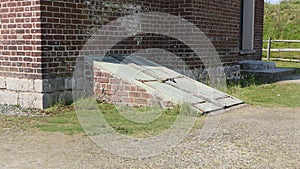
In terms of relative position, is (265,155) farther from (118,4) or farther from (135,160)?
(118,4)

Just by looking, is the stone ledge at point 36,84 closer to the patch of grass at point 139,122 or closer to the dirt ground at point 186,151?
the patch of grass at point 139,122

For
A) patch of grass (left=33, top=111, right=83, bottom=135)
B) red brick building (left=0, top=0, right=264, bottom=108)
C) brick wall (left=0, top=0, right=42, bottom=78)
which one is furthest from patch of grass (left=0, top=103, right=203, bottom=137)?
brick wall (left=0, top=0, right=42, bottom=78)

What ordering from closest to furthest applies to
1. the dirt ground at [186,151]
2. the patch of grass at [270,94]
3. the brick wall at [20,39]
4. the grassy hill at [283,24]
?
the dirt ground at [186,151] → the brick wall at [20,39] → the patch of grass at [270,94] → the grassy hill at [283,24]

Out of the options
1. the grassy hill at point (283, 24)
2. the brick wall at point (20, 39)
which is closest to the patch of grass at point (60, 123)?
the brick wall at point (20, 39)

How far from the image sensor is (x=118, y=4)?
27.0 ft

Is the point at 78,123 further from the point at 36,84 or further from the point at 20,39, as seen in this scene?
the point at 20,39

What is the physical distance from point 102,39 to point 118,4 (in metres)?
0.89

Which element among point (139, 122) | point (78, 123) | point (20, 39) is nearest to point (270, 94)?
point (139, 122)

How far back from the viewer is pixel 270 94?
8984mm

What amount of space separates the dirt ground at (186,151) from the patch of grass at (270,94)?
2089mm

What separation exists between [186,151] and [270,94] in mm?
5215

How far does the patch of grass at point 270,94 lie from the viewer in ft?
25.6

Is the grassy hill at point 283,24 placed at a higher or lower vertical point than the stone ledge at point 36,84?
higher

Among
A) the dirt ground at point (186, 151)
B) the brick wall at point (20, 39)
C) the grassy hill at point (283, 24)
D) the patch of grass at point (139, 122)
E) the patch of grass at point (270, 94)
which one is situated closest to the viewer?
the dirt ground at point (186, 151)
